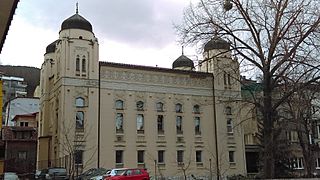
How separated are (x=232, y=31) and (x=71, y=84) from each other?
20.8 m

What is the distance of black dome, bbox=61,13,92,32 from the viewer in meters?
48.5

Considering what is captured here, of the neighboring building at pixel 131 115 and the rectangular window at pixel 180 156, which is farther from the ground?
the neighboring building at pixel 131 115

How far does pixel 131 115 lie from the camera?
158ft

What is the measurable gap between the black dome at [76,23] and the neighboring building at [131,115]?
0.11 m

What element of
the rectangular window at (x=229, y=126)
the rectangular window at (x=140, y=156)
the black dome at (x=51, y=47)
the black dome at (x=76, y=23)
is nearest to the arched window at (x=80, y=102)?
the rectangular window at (x=140, y=156)

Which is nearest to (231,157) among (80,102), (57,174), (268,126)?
(80,102)

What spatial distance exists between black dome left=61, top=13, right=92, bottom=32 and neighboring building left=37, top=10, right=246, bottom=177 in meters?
0.11

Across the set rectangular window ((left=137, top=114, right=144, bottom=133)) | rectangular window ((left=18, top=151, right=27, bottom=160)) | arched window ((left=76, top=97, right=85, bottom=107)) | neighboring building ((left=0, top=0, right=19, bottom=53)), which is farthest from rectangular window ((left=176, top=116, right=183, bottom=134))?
neighboring building ((left=0, top=0, right=19, bottom=53))

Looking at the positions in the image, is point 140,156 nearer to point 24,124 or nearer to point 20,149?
point 20,149

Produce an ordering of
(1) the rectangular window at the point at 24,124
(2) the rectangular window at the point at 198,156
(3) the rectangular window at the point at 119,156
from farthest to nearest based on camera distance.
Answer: (1) the rectangular window at the point at 24,124, (2) the rectangular window at the point at 198,156, (3) the rectangular window at the point at 119,156

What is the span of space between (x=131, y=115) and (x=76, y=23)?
469 inches

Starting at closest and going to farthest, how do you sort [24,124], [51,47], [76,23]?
[76,23] → [51,47] → [24,124]

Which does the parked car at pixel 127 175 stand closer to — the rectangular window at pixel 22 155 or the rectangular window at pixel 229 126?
the rectangular window at pixel 229 126

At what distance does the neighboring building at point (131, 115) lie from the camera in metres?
45.8
